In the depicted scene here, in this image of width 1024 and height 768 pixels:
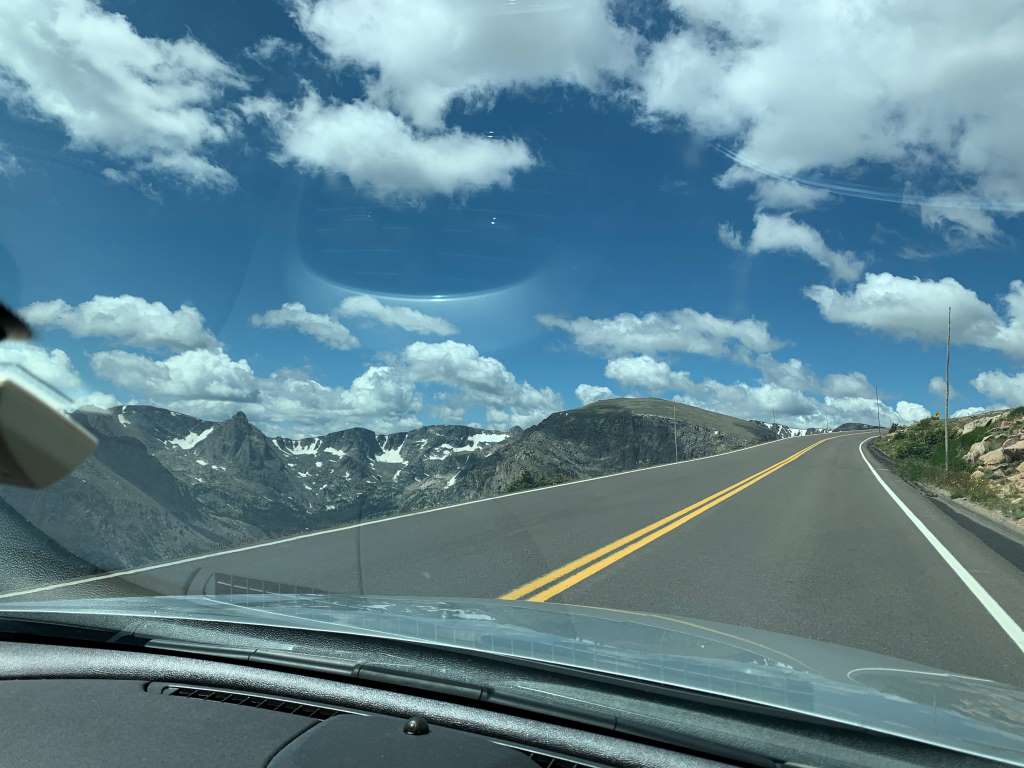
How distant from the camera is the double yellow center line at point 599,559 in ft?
25.0

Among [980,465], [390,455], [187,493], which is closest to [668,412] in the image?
[390,455]

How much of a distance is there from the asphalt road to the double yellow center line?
3 centimetres

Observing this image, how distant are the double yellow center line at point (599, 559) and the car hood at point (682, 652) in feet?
9.17

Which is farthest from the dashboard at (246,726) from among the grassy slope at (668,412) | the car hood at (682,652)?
the grassy slope at (668,412)

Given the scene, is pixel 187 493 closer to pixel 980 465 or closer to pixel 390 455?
pixel 980 465

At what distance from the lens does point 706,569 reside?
8.98 metres

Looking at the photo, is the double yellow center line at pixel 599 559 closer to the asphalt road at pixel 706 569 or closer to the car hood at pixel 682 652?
the asphalt road at pixel 706 569

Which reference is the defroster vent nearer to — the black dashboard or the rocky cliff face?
the black dashboard

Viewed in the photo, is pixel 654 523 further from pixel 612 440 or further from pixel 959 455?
pixel 612 440

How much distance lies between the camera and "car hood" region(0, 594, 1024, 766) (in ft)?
8.44

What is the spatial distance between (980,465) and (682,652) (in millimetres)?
27439

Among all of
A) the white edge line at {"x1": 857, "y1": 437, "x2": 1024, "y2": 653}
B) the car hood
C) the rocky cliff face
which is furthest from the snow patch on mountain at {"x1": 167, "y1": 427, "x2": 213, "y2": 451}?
the white edge line at {"x1": 857, "y1": 437, "x2": 1024, "y2": 653}

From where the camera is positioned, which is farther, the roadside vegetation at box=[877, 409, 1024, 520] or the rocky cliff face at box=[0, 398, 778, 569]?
the roadside vegetation at box=[877, 409, 1024, 520]

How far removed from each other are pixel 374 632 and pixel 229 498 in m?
16.9
